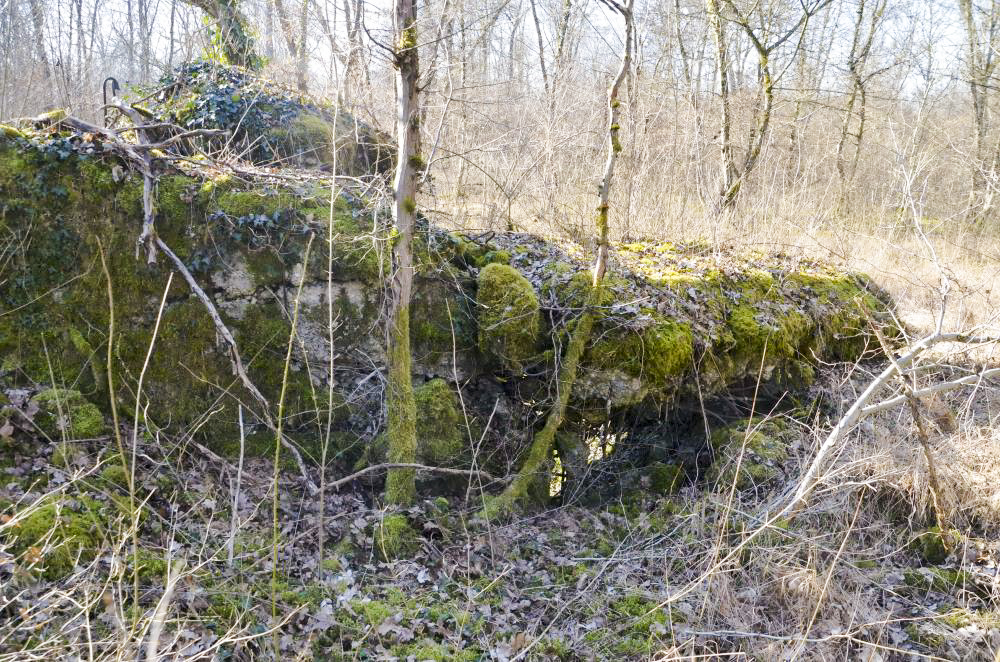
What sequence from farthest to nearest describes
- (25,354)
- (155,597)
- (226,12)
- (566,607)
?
(226,12)
(25,354)
(566,607)
(155,597)

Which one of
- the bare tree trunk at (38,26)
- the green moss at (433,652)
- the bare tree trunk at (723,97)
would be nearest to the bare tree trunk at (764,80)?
the bare tree trunk at (723,97)

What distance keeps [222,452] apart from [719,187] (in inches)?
289

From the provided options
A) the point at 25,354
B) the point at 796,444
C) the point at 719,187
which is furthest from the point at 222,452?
the point at 719,187

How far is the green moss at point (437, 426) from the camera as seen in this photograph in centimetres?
503

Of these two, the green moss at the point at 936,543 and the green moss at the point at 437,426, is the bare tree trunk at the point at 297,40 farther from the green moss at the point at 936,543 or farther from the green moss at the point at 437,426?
the green moss at the point at 936,543

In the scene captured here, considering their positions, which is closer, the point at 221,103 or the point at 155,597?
the point at 155,597

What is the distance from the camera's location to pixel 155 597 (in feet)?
10.8

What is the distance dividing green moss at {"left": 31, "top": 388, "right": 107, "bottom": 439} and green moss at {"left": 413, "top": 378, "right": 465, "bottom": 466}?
2.21m

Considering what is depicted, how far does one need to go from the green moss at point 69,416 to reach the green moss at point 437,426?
2.21m

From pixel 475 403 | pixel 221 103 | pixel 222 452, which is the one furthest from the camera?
pixel 221 103

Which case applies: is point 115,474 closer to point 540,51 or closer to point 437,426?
point 437,426

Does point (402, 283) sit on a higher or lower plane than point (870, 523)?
higher

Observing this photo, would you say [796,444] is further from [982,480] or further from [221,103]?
[221,103]

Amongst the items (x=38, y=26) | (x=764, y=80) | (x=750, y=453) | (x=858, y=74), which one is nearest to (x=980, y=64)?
(x=858, y=74)
